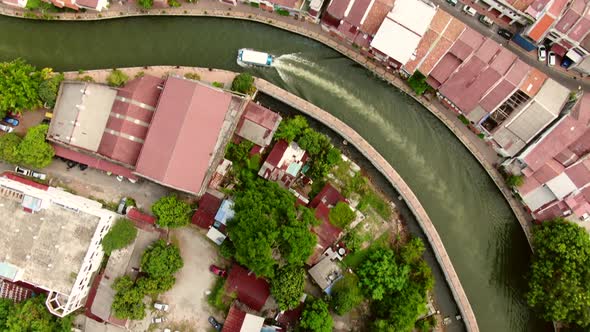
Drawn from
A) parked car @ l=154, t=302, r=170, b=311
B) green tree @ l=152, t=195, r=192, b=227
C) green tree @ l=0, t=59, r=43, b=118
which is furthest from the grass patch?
green tree @ l=0, t=59, r=43, b=118

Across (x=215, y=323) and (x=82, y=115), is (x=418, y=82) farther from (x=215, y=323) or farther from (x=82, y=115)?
(x=82, y=115)

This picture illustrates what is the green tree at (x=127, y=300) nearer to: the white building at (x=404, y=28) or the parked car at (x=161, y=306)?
the parked car at (x=161, y=306)

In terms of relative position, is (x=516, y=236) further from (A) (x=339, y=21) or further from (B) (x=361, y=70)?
(A) (x=339, y=21)

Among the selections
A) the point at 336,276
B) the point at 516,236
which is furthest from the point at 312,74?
the point at 516,236

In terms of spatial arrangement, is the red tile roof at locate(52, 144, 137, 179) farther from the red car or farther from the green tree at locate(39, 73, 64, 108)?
the red car

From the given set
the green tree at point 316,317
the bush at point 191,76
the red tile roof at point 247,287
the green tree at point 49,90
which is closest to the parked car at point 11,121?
the green tree at point 49,90

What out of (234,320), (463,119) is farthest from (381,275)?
(463,119)
